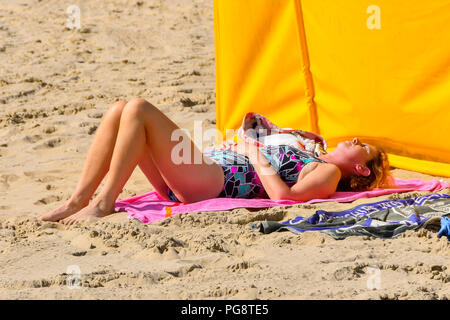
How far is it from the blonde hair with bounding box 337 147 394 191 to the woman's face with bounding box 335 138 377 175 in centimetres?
3

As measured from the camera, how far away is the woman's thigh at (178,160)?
123 inches

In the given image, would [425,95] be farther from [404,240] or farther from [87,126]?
[87,126]

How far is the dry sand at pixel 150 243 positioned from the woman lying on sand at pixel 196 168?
116mm

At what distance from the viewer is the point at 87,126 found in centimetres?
492

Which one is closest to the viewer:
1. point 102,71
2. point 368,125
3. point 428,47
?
point 428,47

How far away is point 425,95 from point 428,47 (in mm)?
234

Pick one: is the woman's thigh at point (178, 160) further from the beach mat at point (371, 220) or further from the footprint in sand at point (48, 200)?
the footprint in sand at point (48, 200)

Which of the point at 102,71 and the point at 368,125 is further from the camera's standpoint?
the point at 102,71

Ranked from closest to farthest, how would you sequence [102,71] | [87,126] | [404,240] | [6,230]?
[404,240], [6,230], [87,126], [102,71]

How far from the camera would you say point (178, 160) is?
317 centimetres

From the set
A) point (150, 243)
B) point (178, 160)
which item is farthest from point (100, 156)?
point (150, 243)

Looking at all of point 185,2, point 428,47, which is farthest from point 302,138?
point 185,2

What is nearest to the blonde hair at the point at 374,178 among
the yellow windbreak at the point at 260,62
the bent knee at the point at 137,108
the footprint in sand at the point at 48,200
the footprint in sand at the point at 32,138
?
the yellow windbreak at the point at 260,62

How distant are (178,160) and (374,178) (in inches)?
37.0
